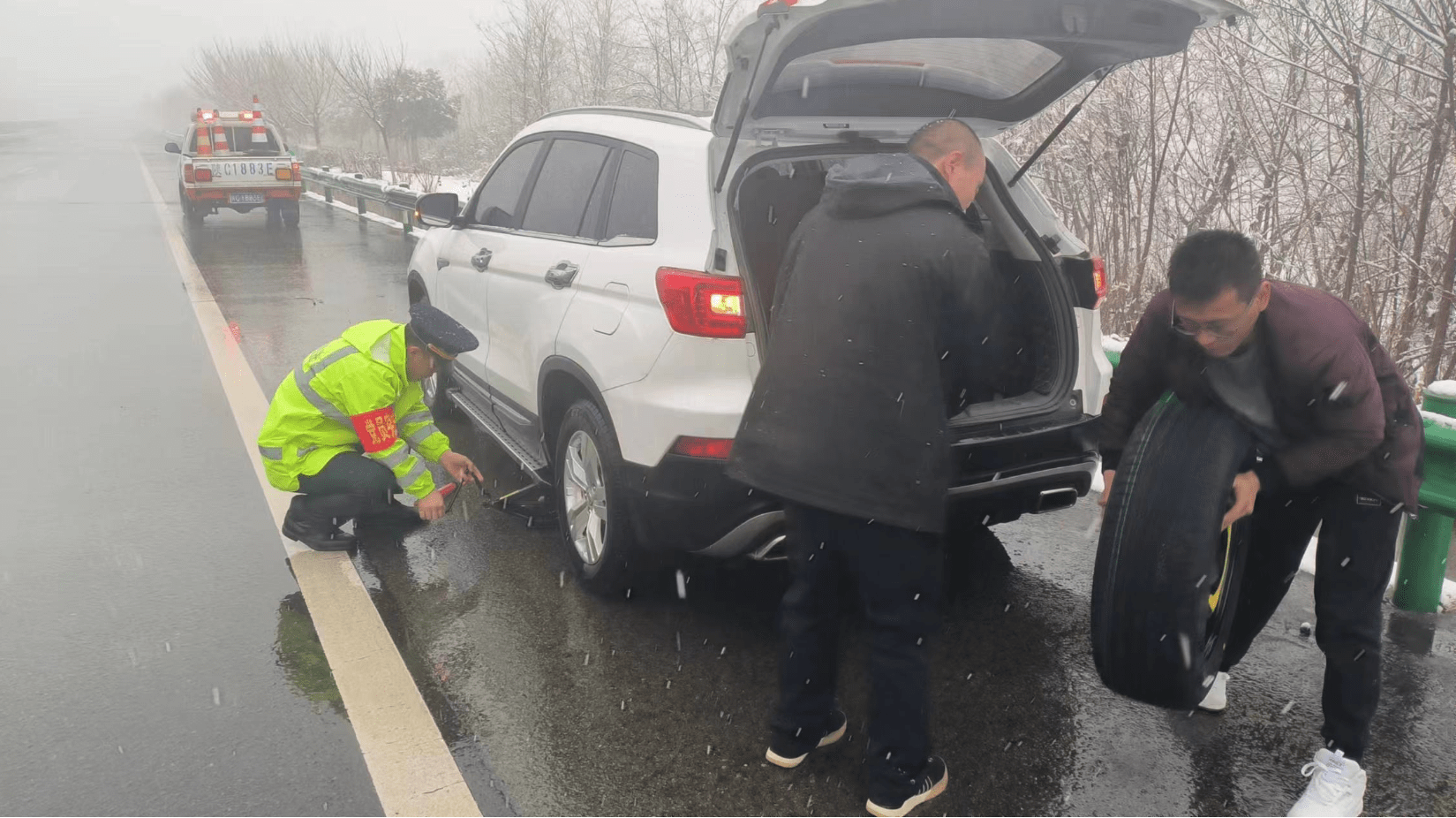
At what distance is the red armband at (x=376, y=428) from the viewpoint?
14.3 feet

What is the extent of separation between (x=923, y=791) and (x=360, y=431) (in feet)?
8.84

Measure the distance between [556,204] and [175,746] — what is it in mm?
2559

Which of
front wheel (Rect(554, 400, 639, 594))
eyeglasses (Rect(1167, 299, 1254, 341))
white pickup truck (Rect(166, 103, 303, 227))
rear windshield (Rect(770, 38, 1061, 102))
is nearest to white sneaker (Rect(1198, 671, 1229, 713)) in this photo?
eyeglasses (Rect(1167, 299, 1254, 341))

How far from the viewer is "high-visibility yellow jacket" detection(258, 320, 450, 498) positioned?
14.1ft

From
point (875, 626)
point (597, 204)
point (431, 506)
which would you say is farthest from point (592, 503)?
point (875, 626)

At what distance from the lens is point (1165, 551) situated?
263cm

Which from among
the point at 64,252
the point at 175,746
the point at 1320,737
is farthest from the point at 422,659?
the point at 64,252

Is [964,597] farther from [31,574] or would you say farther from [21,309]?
[21,309]

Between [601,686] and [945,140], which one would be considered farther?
[601,686]

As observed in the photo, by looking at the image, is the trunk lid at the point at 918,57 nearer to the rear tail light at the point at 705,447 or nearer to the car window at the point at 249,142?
the rear tail light at the point at 705,447

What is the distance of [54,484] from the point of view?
5.42 meters

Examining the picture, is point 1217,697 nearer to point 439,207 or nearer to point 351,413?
point 351,413

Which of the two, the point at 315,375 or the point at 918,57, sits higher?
the point at 918,57

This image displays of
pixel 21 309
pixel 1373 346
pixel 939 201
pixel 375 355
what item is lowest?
pixel 21 309
